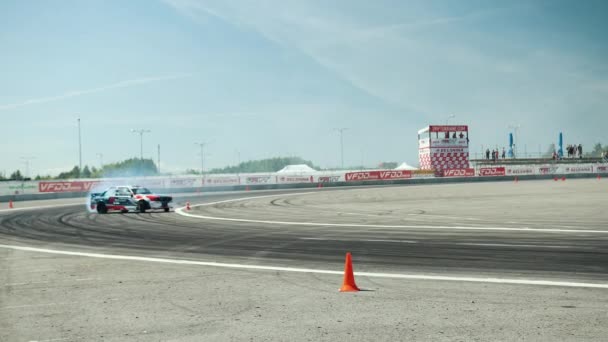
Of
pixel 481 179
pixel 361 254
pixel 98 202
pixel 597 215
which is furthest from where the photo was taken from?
pixel 481 179

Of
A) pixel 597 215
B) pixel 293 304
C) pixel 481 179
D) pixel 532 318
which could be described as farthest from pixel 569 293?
pixel 481 179

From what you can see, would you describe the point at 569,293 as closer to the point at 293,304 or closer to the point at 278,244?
the point at 293,304

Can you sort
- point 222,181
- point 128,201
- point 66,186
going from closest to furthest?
point 128,201, point 66,186, point 222,181

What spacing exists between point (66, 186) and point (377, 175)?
34.2 meters

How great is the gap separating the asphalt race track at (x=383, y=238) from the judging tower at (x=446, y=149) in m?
46.2

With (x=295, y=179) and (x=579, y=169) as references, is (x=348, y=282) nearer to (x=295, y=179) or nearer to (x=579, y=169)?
(x=295, y=179)

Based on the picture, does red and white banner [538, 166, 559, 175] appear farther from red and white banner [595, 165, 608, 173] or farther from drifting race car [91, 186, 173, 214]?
drifting race car [91, 186, 173, 214]

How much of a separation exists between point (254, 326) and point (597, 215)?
17879mm

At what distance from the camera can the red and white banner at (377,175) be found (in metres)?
65.9

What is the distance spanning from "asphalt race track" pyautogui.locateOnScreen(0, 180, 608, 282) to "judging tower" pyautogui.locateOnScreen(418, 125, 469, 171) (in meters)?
46.2

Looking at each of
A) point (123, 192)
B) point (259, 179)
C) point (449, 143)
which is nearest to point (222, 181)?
point (259, 179)

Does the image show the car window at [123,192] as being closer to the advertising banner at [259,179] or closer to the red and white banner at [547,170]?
the advertising banner at [259,179]

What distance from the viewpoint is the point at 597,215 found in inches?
807

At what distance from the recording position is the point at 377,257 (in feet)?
38.0
